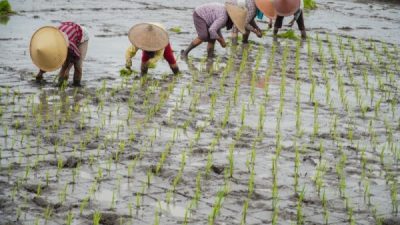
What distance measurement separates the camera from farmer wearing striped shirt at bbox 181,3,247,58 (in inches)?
415

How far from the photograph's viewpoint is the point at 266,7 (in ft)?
41.7

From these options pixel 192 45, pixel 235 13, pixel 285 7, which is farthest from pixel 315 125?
pixel 285 7

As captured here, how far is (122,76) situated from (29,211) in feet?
15.6

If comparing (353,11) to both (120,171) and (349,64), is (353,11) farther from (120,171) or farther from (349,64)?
(120,171)

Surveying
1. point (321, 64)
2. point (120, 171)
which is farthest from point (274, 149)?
point (321, 64)

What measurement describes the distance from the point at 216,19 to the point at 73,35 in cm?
283

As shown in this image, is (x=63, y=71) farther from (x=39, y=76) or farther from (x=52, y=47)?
(x=52, y=47)

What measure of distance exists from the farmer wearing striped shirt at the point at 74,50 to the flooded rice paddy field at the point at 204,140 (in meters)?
0.18

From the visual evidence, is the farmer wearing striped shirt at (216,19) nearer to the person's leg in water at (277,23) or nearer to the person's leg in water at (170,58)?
the person's leg in water at (170,58)

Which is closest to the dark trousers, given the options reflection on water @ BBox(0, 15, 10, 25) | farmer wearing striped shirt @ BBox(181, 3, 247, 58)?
farmer wearing striped shirt @ BBox(181, 3, 247, 58)

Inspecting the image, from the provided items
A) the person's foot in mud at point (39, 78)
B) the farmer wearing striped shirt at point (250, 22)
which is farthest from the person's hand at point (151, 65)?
the farmer wearing striped shirt at point (250, 22)

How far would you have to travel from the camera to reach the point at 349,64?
36.8 ft

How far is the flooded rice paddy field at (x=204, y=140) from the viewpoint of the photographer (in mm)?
5000

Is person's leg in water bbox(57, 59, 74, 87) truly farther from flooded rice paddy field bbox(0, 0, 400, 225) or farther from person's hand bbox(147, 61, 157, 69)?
person's hand bbox(147, 61, 157, 69)
